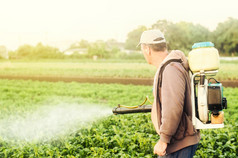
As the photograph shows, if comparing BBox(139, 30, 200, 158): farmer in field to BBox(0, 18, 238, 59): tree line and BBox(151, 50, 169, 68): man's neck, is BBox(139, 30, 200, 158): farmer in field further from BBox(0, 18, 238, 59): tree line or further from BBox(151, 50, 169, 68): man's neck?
BBox(0, 18, 238, 59): tree line

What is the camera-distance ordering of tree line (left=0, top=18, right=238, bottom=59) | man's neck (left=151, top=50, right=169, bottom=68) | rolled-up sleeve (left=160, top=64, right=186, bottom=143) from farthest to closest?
tree line (left=0, top=18, right=238, bottom=59)
man's neck (left=151, top=50, right=169, bottom=68)
rolled-up sleeve (left=160, top=64, right=186, bottom=143)

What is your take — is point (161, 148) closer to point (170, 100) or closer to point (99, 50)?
point (170, 100)

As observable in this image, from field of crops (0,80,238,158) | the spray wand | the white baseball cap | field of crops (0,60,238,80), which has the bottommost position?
field of crops (0,80,238,158)

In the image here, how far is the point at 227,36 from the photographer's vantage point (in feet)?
82.0

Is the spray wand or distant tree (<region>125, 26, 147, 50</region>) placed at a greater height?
distant tree (<region>125, 26, 147, 50</region>)

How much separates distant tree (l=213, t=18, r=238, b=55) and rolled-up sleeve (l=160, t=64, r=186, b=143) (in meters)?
22.8

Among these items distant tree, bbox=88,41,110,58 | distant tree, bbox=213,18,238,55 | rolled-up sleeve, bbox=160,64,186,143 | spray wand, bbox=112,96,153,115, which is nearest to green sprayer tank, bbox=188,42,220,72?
rolled-up sleeve, bbox=160,64,186,143

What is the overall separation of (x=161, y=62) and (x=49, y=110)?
22.0ft

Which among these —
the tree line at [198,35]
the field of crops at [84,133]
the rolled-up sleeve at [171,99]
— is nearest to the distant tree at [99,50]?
the tree line at [198,35]

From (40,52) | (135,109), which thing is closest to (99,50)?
(40,52)

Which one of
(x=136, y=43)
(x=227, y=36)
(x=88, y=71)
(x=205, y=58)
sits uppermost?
(x=227, y=36)

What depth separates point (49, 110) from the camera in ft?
27.1

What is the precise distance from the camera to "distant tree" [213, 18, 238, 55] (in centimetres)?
2391

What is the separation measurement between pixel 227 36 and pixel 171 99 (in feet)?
83.1
